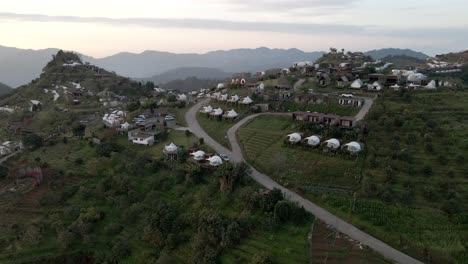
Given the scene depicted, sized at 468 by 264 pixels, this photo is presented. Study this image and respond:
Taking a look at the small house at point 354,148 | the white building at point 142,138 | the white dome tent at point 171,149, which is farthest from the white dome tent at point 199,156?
the small house at point 354,148

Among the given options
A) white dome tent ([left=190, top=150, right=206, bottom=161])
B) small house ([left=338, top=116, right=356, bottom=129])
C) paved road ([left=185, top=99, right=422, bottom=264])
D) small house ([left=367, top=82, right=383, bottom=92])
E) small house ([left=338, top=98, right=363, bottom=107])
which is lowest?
paved road ([left=185, top=99, right=422, bottom=264])

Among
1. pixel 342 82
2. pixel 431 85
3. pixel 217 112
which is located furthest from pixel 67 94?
pixel 431 85

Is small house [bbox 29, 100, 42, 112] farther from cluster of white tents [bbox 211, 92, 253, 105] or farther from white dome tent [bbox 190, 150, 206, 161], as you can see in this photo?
white dome tent [bbox 190, 150, 206, 161]

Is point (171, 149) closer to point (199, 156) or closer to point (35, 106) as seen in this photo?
→ point (199, 156)

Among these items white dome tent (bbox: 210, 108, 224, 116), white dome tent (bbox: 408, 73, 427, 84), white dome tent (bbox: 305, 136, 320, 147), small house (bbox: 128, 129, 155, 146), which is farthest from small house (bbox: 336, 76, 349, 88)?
small house (bbox: 128, 129, 155, 146)

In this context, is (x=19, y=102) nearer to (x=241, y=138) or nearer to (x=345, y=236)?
(x=241, y=138)
